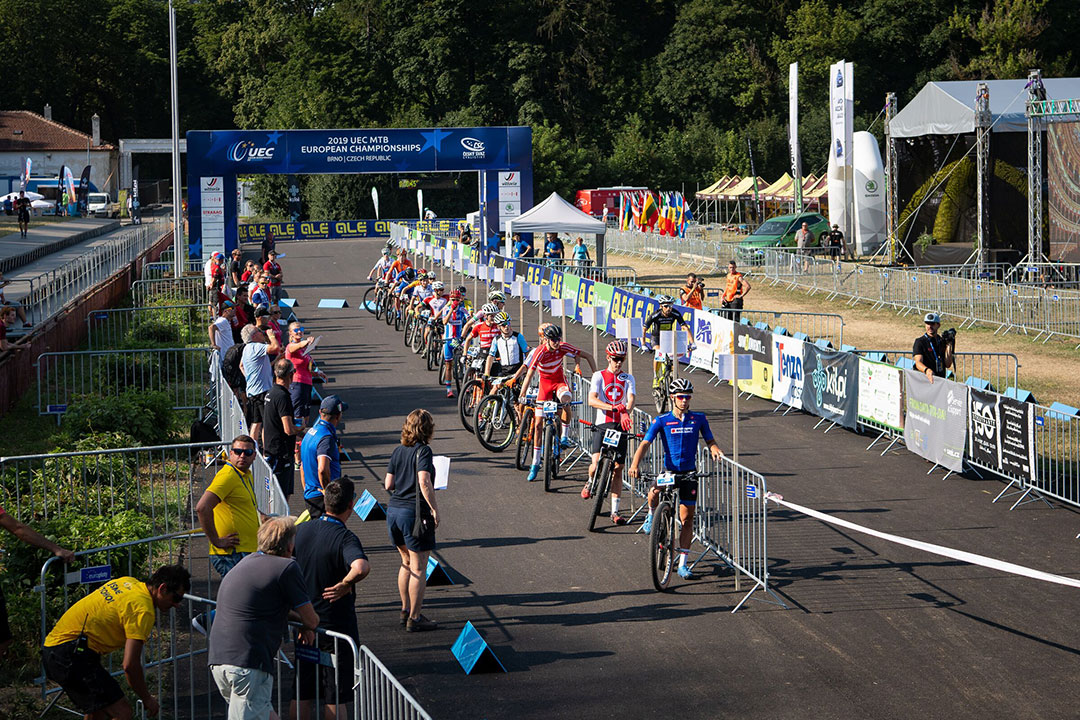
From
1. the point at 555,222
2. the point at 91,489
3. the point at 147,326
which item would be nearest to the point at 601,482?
the point at 91,489

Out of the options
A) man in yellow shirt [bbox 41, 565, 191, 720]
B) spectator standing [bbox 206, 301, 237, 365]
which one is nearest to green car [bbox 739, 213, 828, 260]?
spectator standing [bbox 206, 301, 237, 365]

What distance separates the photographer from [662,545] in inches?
414

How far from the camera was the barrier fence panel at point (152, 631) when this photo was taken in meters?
8.12

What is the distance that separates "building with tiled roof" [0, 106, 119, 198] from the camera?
8250cm

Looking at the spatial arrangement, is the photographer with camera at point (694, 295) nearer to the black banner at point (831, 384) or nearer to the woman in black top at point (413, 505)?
the black banner at point (831, 384)

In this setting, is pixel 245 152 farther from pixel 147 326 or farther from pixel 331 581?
pixel 331 581

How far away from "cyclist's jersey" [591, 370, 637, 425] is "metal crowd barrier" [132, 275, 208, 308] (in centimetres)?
1980

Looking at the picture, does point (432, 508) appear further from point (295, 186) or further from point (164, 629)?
point (295, 186)

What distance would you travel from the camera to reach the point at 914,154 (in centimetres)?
4362

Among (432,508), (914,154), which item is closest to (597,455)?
(432,508)

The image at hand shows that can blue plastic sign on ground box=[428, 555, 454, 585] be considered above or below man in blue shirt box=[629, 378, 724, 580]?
below

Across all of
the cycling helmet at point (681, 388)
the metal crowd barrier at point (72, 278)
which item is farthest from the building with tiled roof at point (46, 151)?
the cycling helmet at point (681, 388)

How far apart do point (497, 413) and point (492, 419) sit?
11 cm

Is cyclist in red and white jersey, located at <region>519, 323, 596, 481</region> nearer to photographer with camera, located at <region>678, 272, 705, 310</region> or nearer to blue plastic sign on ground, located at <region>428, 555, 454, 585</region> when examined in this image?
blue plastic sign on ground, located at <region>428, 555, 454, 585</region>
